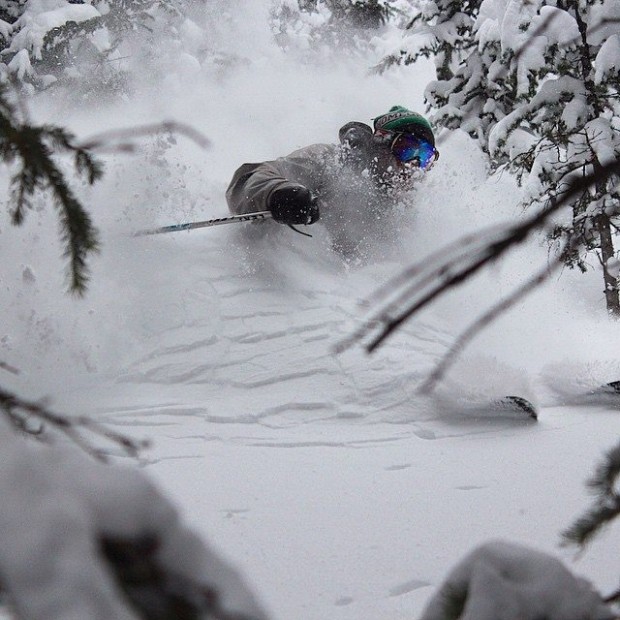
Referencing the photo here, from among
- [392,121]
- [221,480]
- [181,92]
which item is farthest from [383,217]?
[181,92]

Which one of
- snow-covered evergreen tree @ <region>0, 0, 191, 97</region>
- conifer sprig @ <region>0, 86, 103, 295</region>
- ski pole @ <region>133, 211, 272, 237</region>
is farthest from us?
snow-covered evergreen tree @ <region>0, 0, 191, 97</region>

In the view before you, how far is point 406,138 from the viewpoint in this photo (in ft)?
22.8

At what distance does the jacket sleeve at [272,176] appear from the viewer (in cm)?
608

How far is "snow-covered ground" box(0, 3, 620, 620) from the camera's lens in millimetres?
2738

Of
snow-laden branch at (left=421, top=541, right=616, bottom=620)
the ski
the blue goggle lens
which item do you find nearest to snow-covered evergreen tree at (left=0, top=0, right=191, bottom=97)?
the blue goggle lens

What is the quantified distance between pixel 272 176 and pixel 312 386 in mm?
2431

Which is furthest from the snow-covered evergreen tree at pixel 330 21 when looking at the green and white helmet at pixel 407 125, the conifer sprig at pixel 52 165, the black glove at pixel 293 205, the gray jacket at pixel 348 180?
the conifer sprig at pixel 52 165

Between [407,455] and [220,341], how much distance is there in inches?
74.8

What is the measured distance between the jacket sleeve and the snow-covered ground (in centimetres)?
34

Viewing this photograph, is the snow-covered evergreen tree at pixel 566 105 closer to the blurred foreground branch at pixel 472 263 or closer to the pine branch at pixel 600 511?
the pine branch at pixel 600 511

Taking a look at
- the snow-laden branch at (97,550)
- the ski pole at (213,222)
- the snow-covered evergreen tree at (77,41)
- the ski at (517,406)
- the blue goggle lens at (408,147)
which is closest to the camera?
the snow-laden branch at (97,550)

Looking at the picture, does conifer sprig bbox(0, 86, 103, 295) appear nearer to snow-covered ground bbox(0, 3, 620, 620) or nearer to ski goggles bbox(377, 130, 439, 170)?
snow-covered ground bbox(0, 3, 620, 620)

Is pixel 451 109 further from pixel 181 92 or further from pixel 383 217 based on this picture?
pixel 181 92

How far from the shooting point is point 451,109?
1123 centimetres
